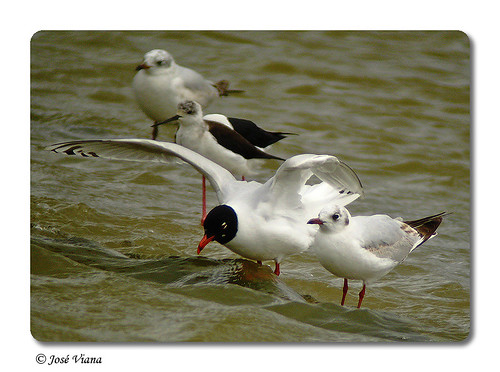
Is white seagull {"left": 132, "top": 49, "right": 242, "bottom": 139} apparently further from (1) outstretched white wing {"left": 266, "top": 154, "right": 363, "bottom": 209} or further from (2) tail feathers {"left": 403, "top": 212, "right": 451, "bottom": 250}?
(2) tail feathers {"left": 403, "top": 212, "right": 451, "bottom": 250}

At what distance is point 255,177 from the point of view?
20.7ft

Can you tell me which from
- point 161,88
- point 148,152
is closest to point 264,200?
point 148,152

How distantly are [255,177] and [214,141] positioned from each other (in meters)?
1.10

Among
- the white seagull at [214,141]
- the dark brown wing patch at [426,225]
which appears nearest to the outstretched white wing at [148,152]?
the white seagull at [214,141]

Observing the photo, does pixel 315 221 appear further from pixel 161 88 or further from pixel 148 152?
pixel 161 88

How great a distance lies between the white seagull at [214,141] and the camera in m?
5.26

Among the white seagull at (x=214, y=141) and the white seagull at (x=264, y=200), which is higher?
the white seagull at (x=214, y=141)

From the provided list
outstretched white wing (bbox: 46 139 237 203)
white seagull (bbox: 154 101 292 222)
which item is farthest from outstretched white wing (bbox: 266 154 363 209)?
white seagull (bbox: 154 101 292 222)

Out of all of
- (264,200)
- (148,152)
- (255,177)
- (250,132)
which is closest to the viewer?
(264,200)

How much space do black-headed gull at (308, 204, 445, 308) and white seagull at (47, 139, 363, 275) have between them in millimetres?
196

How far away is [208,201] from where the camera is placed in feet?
18.9

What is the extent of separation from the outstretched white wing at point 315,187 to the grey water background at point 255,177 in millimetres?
470

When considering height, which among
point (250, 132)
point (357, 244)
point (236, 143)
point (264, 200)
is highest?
point (250, 132)

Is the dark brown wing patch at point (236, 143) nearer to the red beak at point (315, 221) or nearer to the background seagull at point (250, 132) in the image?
the background seagull at point (250, 132)
